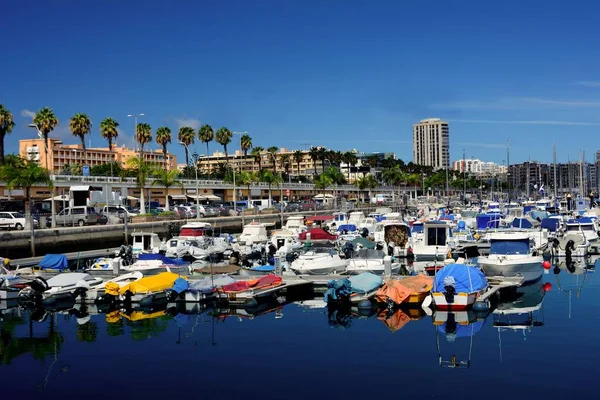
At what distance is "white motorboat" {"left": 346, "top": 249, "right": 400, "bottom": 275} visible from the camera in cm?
3859

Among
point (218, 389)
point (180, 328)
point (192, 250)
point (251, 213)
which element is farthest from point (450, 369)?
point (251, 213)

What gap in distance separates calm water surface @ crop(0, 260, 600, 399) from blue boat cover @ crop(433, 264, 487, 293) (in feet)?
4.15

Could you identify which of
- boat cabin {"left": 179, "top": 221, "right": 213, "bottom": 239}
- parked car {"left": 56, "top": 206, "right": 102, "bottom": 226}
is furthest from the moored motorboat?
parked car {"left": 56, "top": 206, "right": 102, "bottom": 226}

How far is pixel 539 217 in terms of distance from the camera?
76.8m

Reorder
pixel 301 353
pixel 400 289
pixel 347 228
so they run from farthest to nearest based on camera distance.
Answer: pixel 347 228, pixel 400 289, pixel 301 353

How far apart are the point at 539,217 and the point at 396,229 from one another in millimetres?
31561

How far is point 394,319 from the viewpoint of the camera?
28.9m

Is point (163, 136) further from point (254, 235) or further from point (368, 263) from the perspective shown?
point (368, 263)

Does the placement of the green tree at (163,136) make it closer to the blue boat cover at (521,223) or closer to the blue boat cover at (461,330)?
the blue boat cover at (521,223)

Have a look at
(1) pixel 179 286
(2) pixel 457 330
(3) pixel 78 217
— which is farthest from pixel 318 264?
(3) pixel 78 217

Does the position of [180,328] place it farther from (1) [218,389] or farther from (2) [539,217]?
(2) [539,217]

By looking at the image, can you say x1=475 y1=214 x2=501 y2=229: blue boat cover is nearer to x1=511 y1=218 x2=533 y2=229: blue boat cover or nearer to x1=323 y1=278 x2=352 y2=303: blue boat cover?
x1=511 y1=218 x2=533 y2=229: blue boat cover

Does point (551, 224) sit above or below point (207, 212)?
below

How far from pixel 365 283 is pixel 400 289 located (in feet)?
6.68
